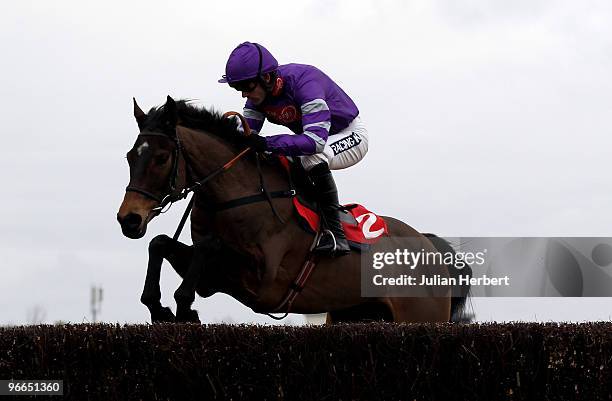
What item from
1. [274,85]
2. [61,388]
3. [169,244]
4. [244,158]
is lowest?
[61,388]

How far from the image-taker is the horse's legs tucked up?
6.80 meters

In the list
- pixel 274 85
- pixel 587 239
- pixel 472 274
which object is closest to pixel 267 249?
pixel 274 85

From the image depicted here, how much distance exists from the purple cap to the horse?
0.37 m

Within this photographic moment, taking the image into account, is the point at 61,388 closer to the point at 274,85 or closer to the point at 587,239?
the point at 274,85

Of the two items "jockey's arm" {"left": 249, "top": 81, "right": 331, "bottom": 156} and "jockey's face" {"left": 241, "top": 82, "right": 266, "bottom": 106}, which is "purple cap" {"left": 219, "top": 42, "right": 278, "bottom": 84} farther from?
"jockey's arm" {"left": 249, "top": 81, "right": 331, "bottom": 156}

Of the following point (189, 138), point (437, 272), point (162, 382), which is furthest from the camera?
point (437, 272)

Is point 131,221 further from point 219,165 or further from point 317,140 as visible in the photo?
point 317,140

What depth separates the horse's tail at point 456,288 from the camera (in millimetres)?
9156

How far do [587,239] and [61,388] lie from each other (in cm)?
553

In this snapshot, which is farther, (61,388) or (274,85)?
(274,85)

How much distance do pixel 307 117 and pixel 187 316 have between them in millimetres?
1782

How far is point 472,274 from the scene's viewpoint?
30.5 ft

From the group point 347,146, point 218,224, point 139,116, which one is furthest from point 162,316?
point 347,146

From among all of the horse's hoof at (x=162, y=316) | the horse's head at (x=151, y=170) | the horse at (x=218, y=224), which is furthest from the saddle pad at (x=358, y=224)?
the horse's hoof at (x=162, y=316)
